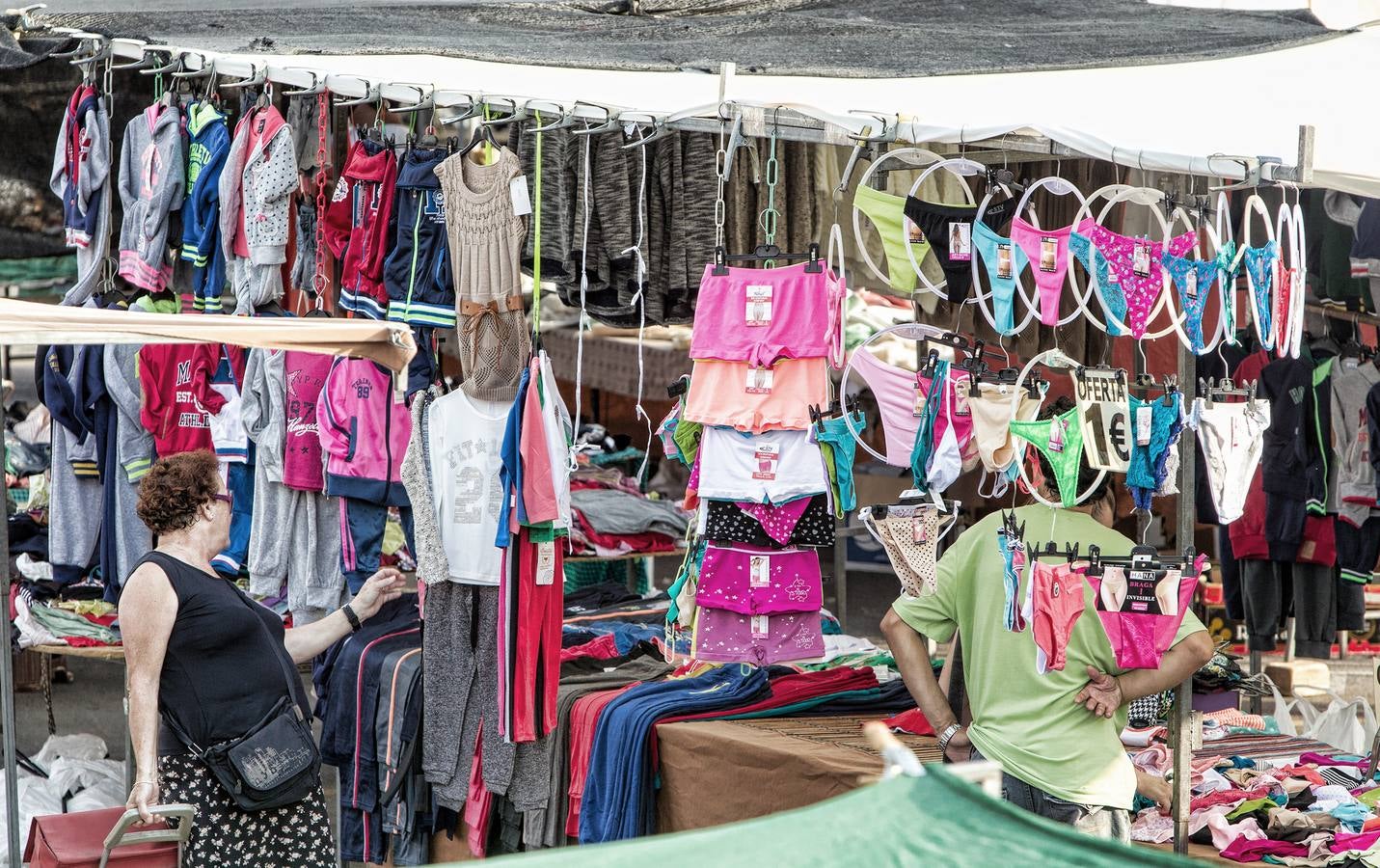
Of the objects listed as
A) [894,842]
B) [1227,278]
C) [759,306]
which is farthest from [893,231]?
[894,842]

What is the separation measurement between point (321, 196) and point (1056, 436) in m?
2.75

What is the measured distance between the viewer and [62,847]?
4.48 metres

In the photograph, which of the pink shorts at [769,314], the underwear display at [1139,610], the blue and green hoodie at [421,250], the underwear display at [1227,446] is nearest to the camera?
the underwear display at [1139,610]

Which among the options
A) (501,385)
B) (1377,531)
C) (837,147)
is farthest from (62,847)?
(1377,531)

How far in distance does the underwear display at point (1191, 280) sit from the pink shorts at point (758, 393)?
117 centimetres

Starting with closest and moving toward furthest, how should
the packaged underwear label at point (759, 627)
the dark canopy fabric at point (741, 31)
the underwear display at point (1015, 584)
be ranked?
1. the underwear display at point (1015, 584)
2. the packaged underwear label at point (759, 627)
3. the dark canopy fabric at point (741, 31)

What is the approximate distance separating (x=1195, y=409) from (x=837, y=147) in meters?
2.52

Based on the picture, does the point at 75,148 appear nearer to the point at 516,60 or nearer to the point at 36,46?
the point at 36,46

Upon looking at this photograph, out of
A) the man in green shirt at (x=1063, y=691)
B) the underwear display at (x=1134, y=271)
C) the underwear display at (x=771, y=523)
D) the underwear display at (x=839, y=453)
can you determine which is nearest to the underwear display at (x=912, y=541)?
the underwear display at (x=839, y=453)

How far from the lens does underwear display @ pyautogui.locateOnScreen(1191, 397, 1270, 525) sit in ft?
14.1

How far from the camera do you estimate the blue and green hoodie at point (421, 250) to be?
17.4 ft

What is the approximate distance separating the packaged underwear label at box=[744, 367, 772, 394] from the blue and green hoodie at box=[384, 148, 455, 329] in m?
1.02

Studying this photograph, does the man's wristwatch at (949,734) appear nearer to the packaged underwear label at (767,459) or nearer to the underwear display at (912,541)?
the underwear display at (912,541)

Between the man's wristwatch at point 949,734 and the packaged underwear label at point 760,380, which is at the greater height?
the packaged underwear label at point 760,380
